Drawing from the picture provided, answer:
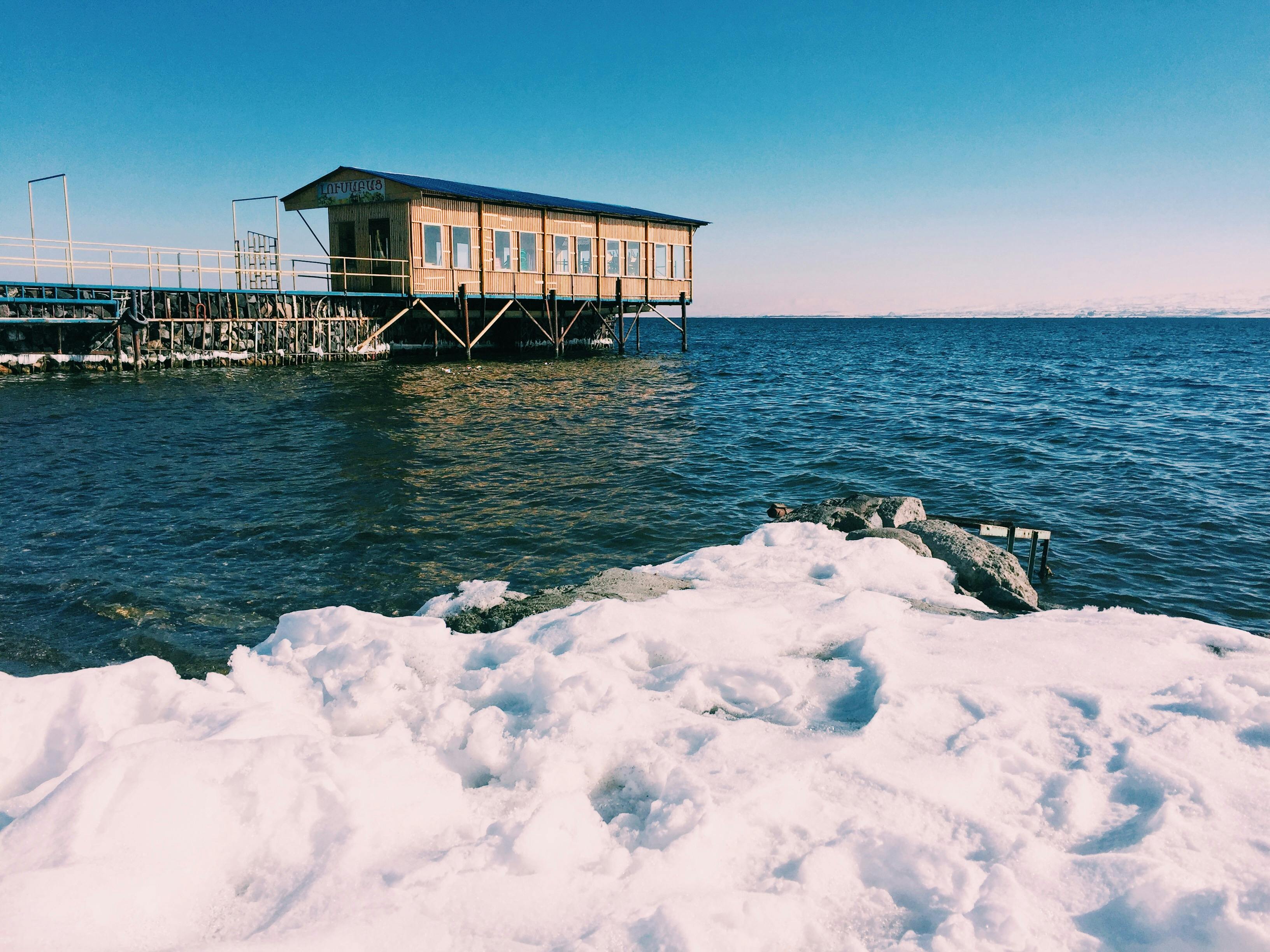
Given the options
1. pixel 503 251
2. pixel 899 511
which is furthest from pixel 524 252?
pixel 899 511

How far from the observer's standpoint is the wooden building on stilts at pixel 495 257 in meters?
31.2

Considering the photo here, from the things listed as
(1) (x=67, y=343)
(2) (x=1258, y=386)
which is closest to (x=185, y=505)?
(1) (x=67, y=343)

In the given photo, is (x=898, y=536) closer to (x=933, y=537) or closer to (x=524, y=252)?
(x=933, y=537)

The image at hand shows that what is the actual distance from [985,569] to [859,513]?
6.78ft

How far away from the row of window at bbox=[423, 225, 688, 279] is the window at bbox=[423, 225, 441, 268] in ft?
0.06

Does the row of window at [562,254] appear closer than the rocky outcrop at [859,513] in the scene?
No

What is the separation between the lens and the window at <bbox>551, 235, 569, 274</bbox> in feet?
119

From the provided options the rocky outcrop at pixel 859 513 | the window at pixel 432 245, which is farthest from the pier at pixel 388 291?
the rocky outcrop at pixel 859 513

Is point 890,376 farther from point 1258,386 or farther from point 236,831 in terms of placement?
point 236,831

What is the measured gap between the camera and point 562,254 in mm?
36500

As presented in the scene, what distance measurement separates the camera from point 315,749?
3.95 meters

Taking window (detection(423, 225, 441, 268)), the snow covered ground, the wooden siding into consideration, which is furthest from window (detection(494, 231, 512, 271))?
the snow covered ground

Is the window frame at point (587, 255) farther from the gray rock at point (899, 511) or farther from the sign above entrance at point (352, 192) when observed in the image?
the gray rock at point (899, 511)

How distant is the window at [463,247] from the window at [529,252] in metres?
2.60
